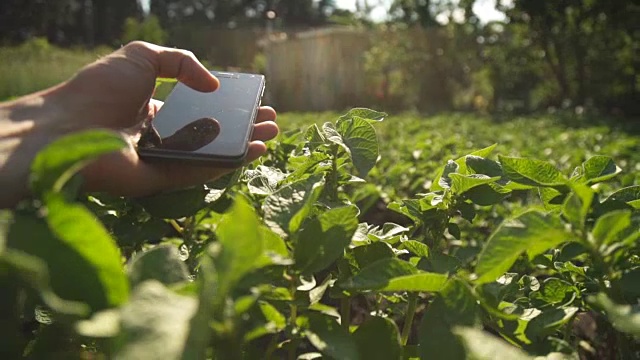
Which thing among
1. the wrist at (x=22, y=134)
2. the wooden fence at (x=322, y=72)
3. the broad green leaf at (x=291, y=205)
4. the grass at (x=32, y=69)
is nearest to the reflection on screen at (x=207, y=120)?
the wrist at (x=22, y=134)

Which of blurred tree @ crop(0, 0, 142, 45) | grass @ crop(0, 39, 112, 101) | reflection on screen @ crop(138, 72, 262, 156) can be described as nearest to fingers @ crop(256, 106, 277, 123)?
reflection on screen @ crop(138, 72, 262, 156)

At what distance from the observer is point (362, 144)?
88 centimetres

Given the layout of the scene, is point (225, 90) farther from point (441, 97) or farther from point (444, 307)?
point (441, 97)

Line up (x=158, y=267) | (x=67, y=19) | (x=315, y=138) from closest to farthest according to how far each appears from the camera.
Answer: (x=158, y=267)
(x=315, y=138)
(x=67, y=19)

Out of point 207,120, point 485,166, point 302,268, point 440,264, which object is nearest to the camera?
point 302,268

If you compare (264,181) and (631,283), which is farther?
(264,181)

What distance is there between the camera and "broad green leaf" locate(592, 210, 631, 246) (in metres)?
0.53

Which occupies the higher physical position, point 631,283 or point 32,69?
point 631,283

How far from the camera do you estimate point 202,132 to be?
100 cm

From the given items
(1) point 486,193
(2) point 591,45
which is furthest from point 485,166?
(2) point 591,45

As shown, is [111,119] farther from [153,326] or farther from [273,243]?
[153,326]

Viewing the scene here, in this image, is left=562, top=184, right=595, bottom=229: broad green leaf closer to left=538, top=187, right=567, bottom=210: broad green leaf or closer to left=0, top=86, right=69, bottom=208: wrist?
left=538, top=187, right=567, bottom=210: broad green leaf

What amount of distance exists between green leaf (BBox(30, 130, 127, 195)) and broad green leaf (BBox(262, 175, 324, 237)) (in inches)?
8.4

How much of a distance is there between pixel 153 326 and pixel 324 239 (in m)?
0.23
